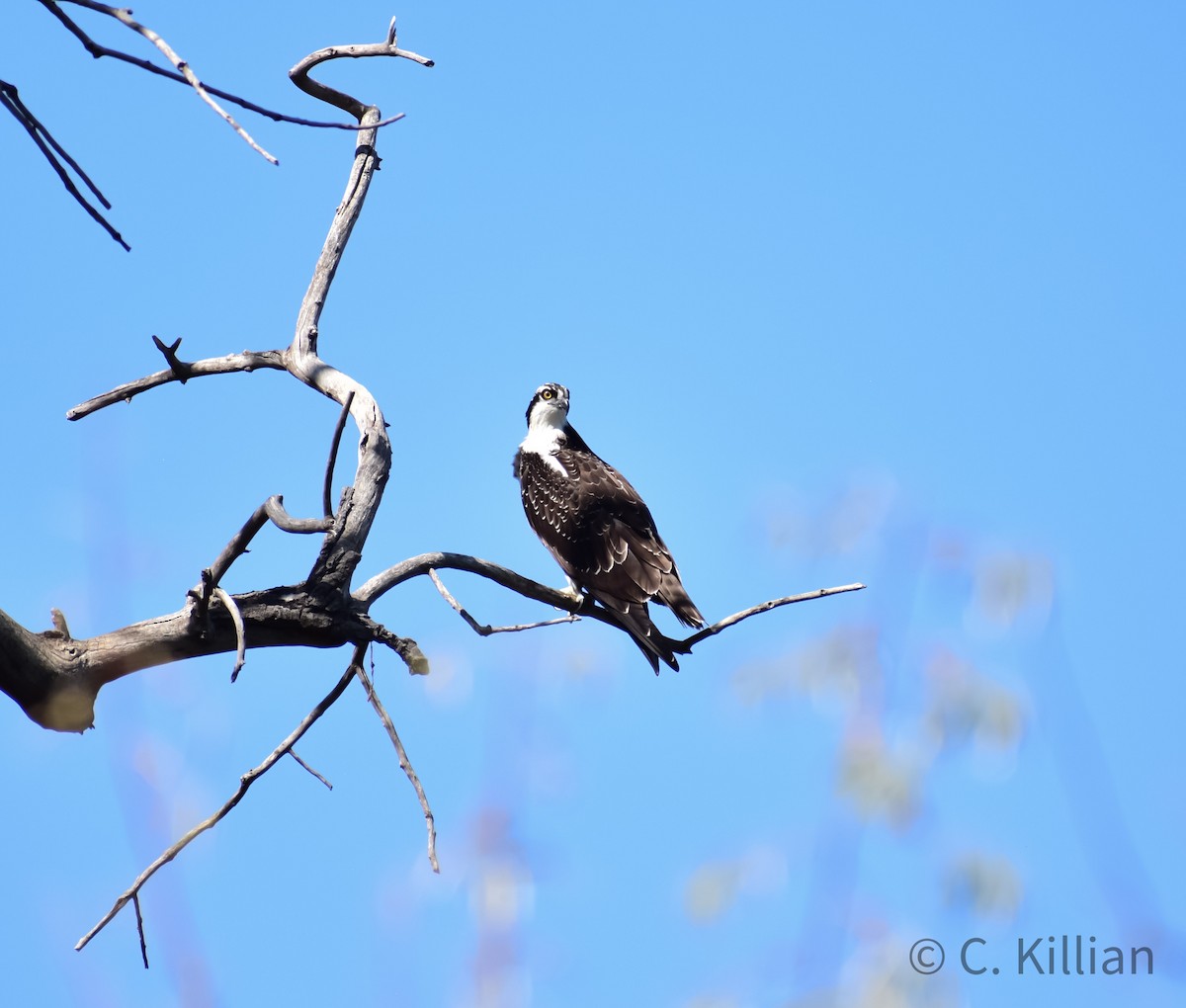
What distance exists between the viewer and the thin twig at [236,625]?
3377 millimetres

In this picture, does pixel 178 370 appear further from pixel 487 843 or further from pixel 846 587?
pixel 487 843

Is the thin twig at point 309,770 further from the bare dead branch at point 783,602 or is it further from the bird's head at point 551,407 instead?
the bird's head at point 551,407

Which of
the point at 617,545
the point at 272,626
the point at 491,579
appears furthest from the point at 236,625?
the point at 617,545

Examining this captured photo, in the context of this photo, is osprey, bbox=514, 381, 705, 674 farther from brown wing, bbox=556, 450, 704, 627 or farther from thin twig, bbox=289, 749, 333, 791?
thin twig, bbox=289, 749, 333, 791

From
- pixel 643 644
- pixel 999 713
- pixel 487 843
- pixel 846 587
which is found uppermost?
pixel 643 644

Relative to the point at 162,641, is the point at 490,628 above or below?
above

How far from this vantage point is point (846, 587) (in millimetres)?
4711

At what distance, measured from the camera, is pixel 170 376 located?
530 cm

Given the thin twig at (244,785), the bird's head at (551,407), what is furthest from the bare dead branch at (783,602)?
the bird's head at (551,407)

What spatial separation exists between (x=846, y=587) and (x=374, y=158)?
8.65ft

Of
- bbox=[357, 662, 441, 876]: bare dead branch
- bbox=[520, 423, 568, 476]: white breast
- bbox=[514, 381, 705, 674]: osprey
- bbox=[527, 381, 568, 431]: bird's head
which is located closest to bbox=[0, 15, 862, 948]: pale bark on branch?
bbox=[357, 662, 441, 876]: bare dead branch

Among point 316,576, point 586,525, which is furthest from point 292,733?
point 586,525

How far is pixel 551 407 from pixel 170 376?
3303 millimetres

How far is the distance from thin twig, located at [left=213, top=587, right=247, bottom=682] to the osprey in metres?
2.35
